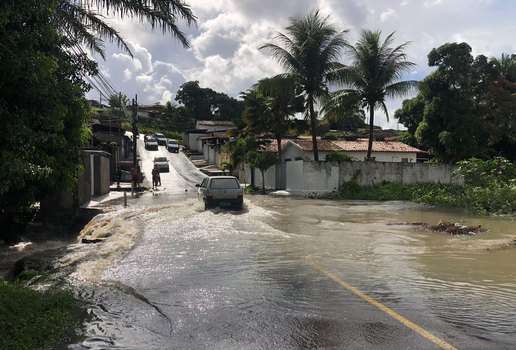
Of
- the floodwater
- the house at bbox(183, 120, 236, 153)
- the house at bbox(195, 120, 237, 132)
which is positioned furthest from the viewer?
the house at bbox(195, 120, 237, 132)

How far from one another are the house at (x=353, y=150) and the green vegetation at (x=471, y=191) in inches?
297

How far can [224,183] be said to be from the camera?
20484 mm

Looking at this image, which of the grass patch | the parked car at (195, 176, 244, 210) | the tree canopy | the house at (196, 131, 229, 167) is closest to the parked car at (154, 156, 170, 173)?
the house at (196, 131, 229, 167)

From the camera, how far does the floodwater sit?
5.47 m

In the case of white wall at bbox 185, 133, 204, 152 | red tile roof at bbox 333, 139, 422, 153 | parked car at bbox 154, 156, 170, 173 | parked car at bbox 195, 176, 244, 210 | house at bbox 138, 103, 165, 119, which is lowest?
parked car at bbox 195, 176, 244, 210

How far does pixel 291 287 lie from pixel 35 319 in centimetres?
365

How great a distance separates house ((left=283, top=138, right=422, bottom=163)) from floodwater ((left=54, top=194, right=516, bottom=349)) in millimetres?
25650

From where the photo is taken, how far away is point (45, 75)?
6922 millimetres

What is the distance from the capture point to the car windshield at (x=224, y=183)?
2030 cm

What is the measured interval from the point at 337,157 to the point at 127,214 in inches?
758

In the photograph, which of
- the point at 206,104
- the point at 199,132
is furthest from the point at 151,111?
the point at 199,132

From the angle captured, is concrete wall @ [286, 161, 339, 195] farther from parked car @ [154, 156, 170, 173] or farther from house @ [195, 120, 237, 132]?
house @ [195, 120, 237, 132]

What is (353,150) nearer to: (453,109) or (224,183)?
(453,109)

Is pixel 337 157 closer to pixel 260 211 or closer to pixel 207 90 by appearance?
pixel 260 211
